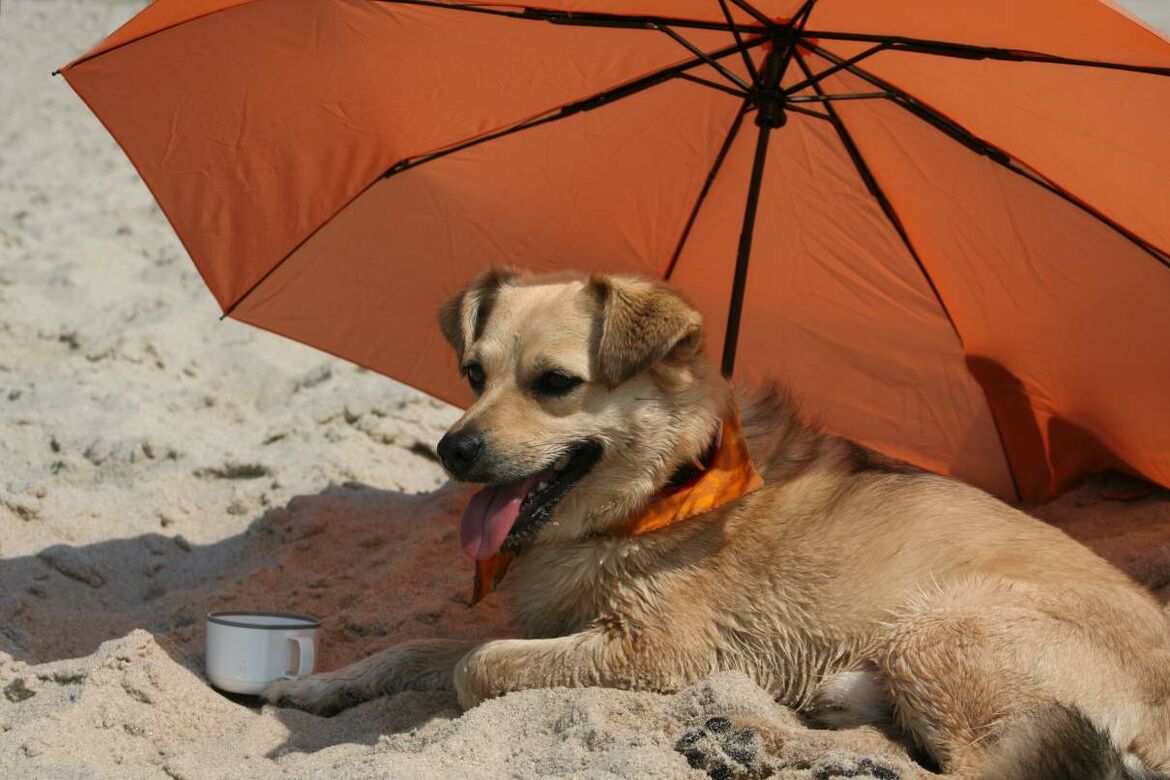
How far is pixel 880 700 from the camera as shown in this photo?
434 cm

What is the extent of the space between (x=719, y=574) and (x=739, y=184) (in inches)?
78.2

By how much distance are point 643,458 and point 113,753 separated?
194 centimetres

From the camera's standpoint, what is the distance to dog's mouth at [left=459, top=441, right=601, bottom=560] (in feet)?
14.9

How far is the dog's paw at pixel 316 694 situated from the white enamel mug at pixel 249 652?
0.04 m

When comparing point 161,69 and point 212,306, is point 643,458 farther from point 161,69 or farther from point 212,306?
point 212,306

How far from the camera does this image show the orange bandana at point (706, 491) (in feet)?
15.3

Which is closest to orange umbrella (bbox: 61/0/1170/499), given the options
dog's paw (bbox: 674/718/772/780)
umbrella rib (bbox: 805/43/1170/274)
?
umbrella rib (bbox: 805/43/1170/274)

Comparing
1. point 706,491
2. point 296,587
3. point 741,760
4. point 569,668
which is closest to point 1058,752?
point 741,760

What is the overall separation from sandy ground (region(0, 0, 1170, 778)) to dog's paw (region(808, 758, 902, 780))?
0.6 inches

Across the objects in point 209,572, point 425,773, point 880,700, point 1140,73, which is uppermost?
point 1140,73

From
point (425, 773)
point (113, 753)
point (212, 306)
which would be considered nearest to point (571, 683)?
point (425, 773)

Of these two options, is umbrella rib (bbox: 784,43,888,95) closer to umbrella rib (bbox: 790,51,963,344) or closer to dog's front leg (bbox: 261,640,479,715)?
umbrella rib (bbox: 790,51,963,344)

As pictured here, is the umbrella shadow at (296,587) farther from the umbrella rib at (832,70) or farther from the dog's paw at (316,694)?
the umbrella rib at (832,70)

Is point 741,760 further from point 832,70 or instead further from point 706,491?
point 832,70
